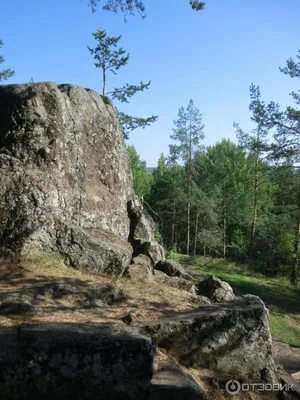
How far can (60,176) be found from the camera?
24.0 ft

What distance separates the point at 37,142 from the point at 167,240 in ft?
130

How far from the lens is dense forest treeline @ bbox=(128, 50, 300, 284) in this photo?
65.0 feet

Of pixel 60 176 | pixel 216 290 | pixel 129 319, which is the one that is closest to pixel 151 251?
pixel 216 290

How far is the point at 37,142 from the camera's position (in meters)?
7.19

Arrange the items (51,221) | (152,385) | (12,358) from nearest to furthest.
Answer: (12,358) → (152,385) → (51,221)

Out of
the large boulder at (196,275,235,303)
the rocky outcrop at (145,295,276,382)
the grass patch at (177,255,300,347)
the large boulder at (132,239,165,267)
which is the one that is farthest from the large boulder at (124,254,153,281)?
the grass patch at (177,255,300,347)

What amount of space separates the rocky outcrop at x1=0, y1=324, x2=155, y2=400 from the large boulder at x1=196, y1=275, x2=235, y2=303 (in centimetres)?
360

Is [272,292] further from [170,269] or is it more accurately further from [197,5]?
[197,5]

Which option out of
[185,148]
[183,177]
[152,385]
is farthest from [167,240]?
[152,385]

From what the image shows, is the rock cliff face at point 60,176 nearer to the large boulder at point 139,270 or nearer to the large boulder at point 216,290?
the large boulder at point 139,270

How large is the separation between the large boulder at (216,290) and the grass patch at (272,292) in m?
3.64

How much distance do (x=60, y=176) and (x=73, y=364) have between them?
427cm

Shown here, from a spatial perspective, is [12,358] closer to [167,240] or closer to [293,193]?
[293,193]

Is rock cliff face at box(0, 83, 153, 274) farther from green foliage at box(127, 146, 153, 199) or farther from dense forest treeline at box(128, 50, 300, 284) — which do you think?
green foliage at box(127, 146, 153, 199)
